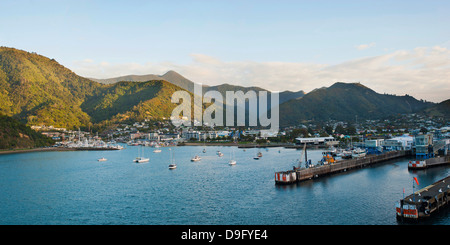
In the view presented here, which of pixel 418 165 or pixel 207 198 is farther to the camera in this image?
pixel 418 165

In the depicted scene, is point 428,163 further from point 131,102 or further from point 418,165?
point 131,102

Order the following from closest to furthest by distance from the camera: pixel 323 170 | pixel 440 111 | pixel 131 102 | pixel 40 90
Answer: pixel 323 170, pixel 440 111, pixel 40 90, pixel 131 102

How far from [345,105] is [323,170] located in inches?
4142

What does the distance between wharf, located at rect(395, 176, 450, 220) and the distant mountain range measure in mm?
92579

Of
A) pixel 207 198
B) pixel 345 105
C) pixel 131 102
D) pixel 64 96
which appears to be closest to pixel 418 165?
pixel 207 198

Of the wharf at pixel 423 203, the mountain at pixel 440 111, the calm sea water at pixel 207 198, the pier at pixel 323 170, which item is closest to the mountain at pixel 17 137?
the calm sea water at pixel 207 198

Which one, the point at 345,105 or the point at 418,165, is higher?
the point at 345,105

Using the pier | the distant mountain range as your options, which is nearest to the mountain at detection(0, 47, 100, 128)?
the distant mountain range

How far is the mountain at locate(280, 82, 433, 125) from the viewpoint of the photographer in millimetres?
117250

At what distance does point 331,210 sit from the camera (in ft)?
50.9

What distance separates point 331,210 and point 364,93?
131445 mm

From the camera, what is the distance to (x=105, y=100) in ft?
420

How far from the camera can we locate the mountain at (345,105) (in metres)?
117

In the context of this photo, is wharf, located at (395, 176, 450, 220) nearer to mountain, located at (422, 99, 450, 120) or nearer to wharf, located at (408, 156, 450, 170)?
wharf, located at (408, 156, 450, 170)
